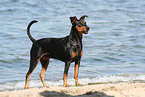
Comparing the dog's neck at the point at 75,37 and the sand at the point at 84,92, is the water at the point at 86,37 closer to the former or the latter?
the sand at the point at 84,92

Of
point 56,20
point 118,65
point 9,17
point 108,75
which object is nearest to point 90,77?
point 108,75

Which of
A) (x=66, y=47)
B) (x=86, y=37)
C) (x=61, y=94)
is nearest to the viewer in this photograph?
(x=61, y=94)

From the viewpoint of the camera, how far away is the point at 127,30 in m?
18.4

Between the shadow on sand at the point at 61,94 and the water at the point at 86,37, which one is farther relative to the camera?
the water at the point at 86,37

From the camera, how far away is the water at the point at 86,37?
10.7m

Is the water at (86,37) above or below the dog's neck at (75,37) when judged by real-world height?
below

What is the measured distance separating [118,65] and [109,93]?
497cm

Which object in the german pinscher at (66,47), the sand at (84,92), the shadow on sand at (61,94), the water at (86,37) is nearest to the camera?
the shadow on sand at (61,94)

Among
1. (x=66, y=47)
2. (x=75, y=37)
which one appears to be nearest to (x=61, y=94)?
(x=66, y=47)

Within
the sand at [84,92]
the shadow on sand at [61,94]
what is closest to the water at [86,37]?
the sand at [84,92]

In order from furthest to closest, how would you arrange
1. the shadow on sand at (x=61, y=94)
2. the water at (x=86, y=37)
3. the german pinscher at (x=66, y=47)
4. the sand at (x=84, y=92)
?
the water at (x=86, y=37) → the german pinscher at (x=66, y=47) → the sand at (x=84, y=92) → the shadow on sand at (x=61, y=94)

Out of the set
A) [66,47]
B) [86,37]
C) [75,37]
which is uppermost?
[75,37]

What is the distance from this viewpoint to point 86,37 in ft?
54.3

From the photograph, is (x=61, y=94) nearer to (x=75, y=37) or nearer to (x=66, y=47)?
(x=66, y=47)
